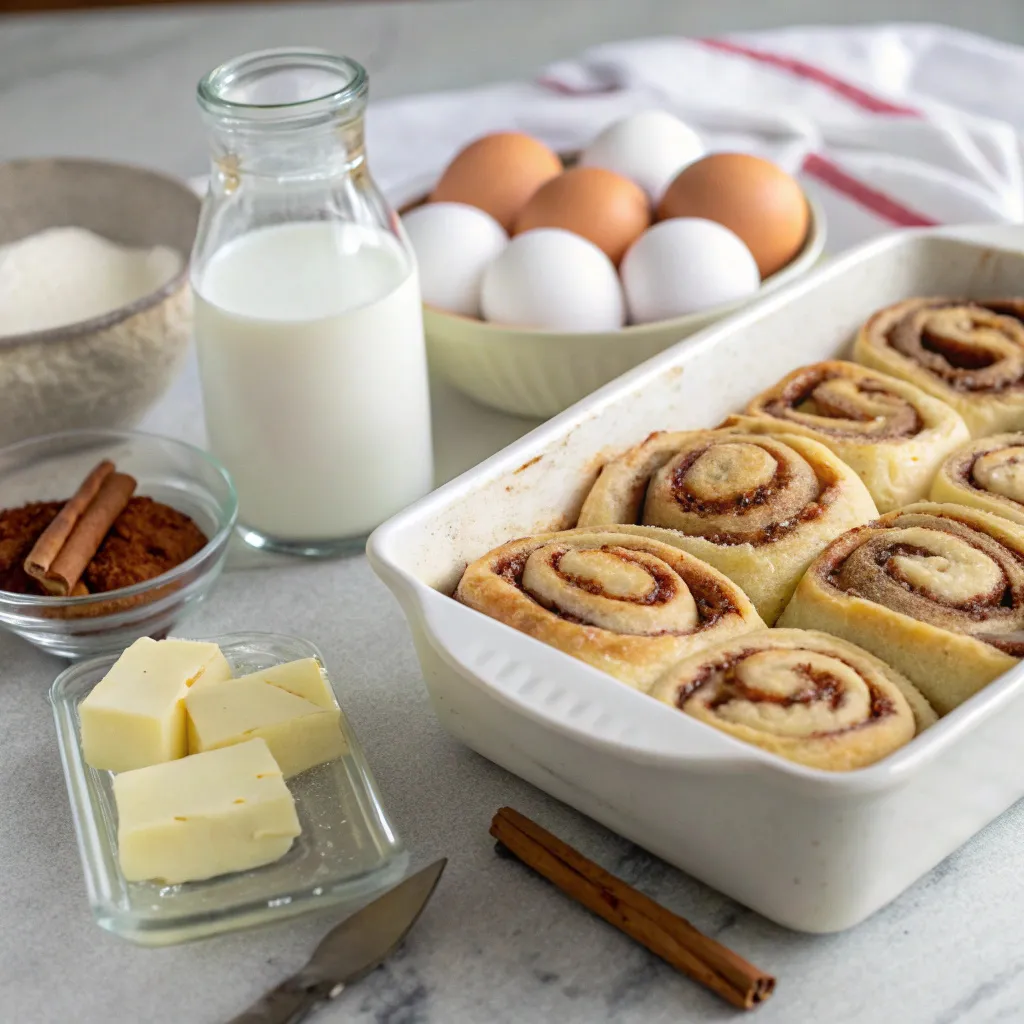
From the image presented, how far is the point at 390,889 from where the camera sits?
1198 millimetres

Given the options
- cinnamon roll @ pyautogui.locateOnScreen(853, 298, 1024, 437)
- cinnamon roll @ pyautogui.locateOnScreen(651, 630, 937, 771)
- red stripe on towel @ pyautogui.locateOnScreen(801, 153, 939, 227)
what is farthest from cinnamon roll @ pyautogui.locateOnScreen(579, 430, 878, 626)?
red stripe on towel @ pyautogui.locateOnScreen(801, 153, 939, 227)

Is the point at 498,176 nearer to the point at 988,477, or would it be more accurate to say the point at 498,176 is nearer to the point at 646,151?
the point at 646,151

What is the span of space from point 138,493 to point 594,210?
0.70 m

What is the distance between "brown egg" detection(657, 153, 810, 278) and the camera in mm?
1866

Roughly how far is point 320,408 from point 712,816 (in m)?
0.72

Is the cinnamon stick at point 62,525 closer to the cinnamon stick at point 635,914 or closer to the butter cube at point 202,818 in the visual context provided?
the butter cube at point 202,818

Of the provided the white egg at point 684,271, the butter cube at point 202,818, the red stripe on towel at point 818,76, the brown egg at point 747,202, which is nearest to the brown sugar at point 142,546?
the butter cube at point 202,818

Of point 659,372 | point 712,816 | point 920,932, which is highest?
point 659,372

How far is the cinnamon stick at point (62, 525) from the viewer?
150cm

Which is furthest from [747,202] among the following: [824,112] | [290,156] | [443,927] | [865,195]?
[443,927]

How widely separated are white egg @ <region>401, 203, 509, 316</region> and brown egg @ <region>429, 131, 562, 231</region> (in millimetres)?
96

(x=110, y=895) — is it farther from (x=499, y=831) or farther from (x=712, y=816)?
(x=712, y=816)

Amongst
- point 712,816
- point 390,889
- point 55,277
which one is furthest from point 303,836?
point 55,277

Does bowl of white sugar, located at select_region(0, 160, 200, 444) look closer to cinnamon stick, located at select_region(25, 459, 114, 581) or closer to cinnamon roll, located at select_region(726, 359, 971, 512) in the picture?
cinnamon stick, located at select_region(25, 459, 114, 581)
